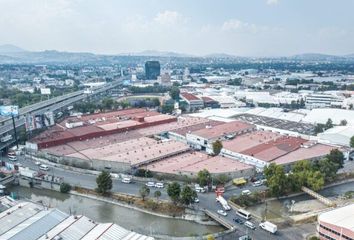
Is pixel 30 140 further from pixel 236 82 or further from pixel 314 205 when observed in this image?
pixel 236 82

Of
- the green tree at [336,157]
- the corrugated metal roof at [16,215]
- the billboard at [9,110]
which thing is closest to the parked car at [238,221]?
the corrugated metal roof at [16,215]

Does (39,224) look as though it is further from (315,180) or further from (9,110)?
(9,110)

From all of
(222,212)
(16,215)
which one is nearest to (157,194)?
(222,212)

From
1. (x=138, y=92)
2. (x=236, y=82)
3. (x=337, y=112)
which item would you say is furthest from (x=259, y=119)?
(x=236, y=82)

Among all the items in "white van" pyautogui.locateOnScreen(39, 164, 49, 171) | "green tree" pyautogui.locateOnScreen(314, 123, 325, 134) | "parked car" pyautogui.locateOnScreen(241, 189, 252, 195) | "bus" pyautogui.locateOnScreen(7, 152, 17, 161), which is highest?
"green tree" pyautogui.locateOnScreen(314, 123, 325, 134)

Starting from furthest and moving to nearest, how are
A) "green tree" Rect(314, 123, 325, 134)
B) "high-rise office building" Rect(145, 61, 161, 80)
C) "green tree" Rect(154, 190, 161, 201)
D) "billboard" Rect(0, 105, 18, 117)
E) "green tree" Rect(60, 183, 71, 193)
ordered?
"high-rise office building" Rect(145, 61, 161, 80)
"green tree" Rect(314, 123, 325, 134)
"billboard" Rect(0, 105, 18, 117)
"green tree" Rect(60, 183, 71, 193)
"green tree" Rect(154, 190, 161, 201)

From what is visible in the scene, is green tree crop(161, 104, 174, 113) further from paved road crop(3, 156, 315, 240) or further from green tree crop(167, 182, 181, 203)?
green tree crop(167, 182, 181, 203)

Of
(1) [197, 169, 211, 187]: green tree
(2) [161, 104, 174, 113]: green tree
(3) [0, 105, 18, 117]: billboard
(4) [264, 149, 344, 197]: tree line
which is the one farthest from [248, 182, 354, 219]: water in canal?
(2) [161, 104, 174, 113]: green tree
